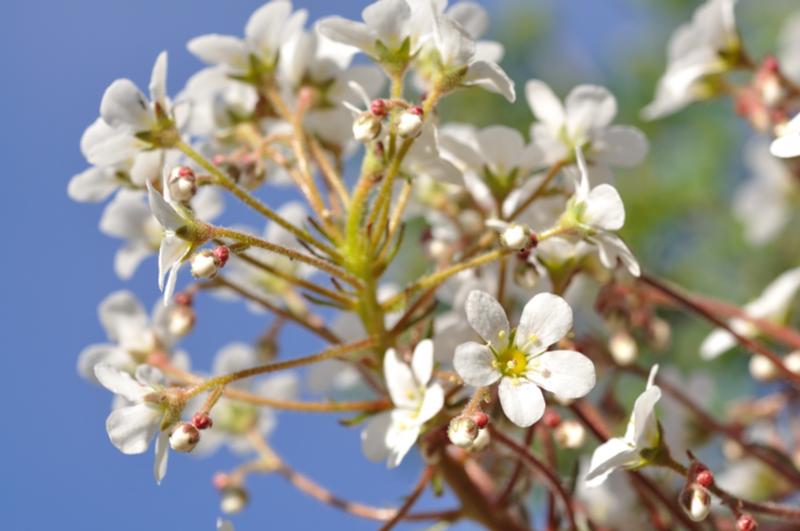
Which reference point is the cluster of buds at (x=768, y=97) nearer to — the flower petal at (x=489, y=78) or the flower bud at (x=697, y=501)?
the flower petal at (x=489, y=78)

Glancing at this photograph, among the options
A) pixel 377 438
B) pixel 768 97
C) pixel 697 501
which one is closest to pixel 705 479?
pixel 697 501

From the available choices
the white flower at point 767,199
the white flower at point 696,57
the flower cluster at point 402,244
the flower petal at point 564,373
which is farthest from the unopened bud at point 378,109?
the white flower at point 767,199

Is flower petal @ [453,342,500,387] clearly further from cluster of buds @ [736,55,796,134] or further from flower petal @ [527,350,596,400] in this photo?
cluster of buds @ [736,55,796,134]

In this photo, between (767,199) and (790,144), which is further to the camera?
(767,199)

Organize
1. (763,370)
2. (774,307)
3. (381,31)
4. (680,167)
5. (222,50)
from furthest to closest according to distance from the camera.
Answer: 1. (680,167)
2. (774,307)
3. (763,370)
4. (222,50)
5. (381,31)

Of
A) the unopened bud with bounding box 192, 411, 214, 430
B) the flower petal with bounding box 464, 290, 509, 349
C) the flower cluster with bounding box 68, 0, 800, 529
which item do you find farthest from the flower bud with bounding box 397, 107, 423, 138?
the unopened bud with bounding box 192, 411, 214, 430

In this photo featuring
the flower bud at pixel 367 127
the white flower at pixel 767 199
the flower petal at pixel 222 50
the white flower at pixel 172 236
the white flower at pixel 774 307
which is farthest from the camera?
the white flower at pixel 767 199

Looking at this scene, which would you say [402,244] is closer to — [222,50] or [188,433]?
[222,50]
